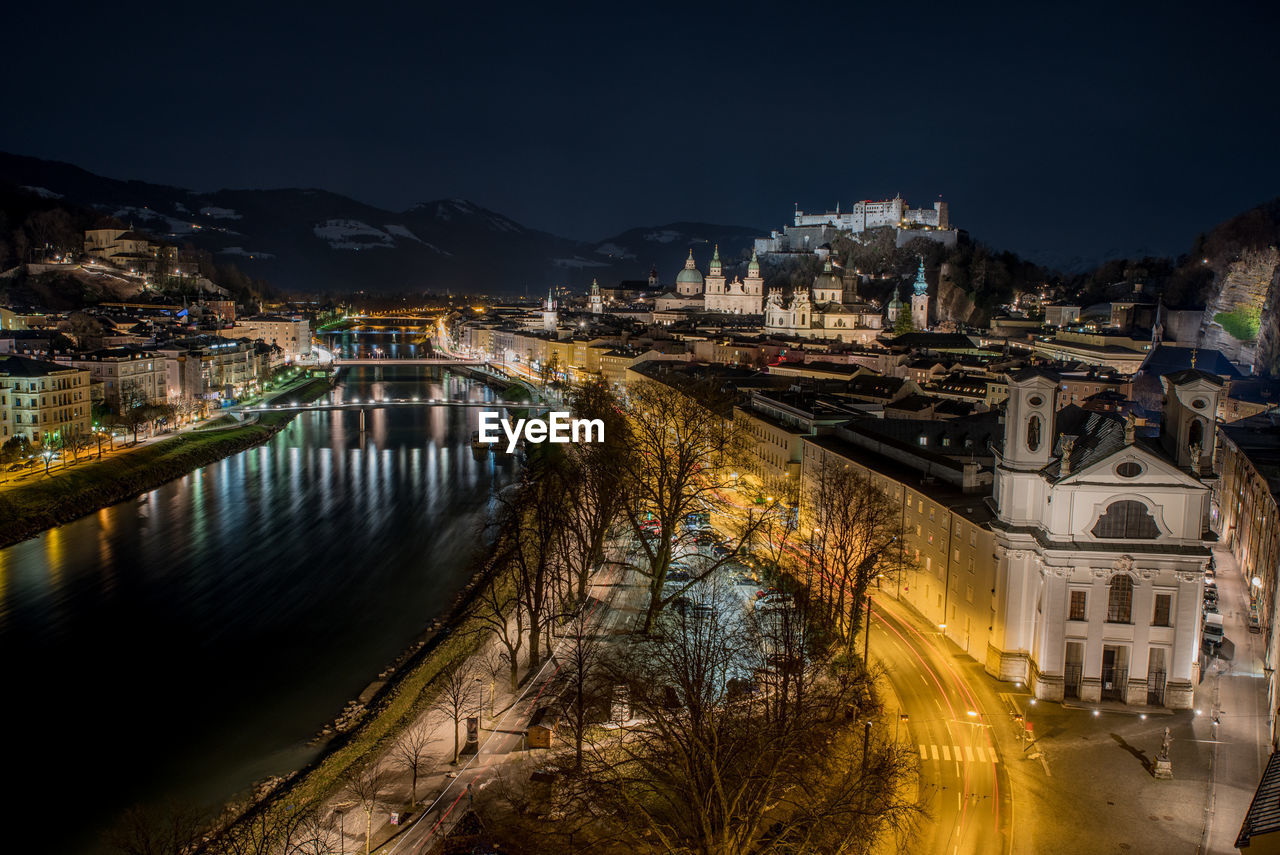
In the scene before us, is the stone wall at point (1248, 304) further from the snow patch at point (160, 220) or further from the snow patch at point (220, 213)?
the snow patch at point (220, 213)

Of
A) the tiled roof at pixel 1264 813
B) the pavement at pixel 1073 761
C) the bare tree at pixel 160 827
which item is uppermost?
the tiled roof at pixel 1264 813

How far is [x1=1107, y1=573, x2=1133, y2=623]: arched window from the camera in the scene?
446 inches

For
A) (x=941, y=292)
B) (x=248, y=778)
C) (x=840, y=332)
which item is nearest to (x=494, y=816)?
(x=248, y=778)

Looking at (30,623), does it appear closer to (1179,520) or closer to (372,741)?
(372,741)

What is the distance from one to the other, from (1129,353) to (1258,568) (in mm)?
22807

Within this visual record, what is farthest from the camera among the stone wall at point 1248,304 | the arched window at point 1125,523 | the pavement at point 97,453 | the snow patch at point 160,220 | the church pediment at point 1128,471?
the snow patch at point 160,220

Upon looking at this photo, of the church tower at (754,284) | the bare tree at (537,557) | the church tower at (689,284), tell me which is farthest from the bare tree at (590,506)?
the church tower at (689,284)

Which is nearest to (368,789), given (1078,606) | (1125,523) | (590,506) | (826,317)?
(1078,606)

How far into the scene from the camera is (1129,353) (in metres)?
34.9

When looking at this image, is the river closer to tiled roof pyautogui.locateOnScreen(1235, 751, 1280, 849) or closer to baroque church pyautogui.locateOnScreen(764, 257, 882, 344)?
tiled roof pyautogui.locateOnScreen(1235, 751, 1280, 849)

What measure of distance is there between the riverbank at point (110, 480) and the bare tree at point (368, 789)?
14.0 meters

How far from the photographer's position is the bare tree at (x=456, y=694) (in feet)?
35.4

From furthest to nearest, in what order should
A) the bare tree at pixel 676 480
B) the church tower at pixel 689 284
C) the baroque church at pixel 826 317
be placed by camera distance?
the church tower at pixel 689 284 < the baroque church at pixel 826 317 < the bare tree at pixel 676 480

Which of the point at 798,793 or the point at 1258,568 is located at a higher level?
the point at 1258,568
